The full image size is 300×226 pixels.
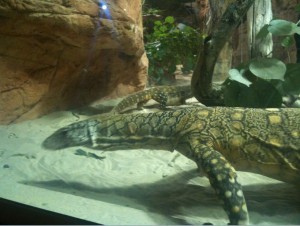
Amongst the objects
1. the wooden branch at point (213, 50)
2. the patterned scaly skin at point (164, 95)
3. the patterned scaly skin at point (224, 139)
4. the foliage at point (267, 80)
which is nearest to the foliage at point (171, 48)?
the patterned scaly skin at point (164, 95)

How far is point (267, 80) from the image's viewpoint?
4.39 meters

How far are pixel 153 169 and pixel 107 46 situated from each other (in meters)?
2.99

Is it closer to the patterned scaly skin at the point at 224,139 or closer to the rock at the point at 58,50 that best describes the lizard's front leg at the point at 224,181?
the patterned scaly skin at the point at 224,139

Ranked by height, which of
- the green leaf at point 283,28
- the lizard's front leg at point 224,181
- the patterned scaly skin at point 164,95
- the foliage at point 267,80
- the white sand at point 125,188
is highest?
the green leaf at point 283,28

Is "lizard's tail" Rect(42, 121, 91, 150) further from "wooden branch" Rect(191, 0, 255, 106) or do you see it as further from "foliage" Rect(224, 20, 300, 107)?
"wooden branch" Rect(191, 0, 255, 106)

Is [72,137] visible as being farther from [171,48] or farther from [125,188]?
[171,48]

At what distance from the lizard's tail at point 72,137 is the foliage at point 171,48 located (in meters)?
6.25

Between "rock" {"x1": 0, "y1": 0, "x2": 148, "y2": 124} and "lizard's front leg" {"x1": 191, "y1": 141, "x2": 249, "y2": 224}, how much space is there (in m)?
3.25

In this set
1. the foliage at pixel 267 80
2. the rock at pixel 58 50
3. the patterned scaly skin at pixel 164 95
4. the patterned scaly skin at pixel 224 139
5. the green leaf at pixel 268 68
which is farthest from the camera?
the patterned scaly skin at pixel 164 95

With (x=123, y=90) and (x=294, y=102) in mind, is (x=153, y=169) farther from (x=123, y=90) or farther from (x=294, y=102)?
(x=123, y=90)

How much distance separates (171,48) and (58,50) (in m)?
4.56

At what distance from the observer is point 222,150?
304 centimetres

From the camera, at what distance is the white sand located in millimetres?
2453

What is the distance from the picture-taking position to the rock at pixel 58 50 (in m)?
5.00
